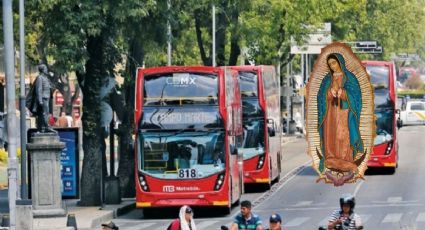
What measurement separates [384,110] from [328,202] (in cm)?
839

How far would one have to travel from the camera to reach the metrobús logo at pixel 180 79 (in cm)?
3566

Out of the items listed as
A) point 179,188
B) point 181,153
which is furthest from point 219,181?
point 181,153

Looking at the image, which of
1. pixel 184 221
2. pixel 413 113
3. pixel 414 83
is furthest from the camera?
pixel 414 83

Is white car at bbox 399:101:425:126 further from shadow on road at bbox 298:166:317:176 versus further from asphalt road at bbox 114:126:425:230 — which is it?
shadow on road at bbox 298:166:317:176

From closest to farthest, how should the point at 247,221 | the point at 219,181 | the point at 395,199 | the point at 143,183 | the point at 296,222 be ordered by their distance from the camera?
the point at 247,221
the point at 296,222
the point at 219,181
the point at 143,183
the point at 395,199

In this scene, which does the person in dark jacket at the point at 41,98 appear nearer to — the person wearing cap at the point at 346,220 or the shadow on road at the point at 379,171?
the person wearing cap at the point at 346,220

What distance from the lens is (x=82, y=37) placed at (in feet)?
123

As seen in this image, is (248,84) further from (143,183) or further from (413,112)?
(413,112)

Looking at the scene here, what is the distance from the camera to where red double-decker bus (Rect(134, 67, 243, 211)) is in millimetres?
35531

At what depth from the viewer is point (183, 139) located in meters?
35.5

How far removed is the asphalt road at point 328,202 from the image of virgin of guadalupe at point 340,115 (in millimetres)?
9858

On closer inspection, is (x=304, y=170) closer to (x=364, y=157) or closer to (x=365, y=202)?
(x=365, y=202)

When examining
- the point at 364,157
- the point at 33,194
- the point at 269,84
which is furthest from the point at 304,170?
the point at 364,157

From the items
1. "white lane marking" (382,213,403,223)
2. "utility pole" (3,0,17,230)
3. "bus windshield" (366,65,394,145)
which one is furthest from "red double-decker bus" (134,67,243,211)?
"bus windshield" (366,65,394,145)
